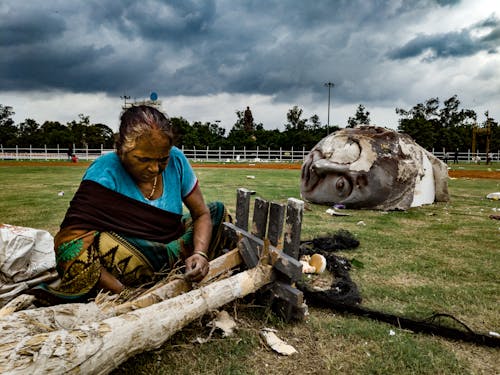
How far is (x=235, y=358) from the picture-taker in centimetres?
201

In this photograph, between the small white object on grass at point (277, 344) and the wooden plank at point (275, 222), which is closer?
the small white object on grass at point (277, 344)

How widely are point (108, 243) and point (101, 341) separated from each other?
2.89ft

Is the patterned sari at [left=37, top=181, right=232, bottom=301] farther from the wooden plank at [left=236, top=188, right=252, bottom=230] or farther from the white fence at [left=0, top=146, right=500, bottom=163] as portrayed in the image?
the white fence at [left=0, top=146, right=500, bottom=163]

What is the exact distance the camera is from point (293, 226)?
2523 millimetres

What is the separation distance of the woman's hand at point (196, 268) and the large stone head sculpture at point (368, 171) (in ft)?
16.6

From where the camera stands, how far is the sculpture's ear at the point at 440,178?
8117 millimetres

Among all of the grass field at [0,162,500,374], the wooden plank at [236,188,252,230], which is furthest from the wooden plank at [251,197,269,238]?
the grass field at [0,162,500,374]

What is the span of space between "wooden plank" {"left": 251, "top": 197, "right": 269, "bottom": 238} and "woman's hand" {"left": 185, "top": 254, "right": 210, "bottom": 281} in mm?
535

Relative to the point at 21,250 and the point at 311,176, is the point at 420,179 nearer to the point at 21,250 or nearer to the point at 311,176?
the point at 311,176

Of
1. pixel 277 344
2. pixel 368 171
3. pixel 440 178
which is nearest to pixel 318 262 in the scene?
pixel 277 344

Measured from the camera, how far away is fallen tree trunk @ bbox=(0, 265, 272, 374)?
1.31 meters

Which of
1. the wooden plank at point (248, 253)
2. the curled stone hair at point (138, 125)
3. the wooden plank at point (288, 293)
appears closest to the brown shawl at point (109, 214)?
the curled stone hair at point (138, 125)

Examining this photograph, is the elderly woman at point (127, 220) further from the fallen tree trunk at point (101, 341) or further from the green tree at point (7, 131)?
the green tree at point (7, 131)

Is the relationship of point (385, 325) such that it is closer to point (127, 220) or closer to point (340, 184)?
point (127, 220)
